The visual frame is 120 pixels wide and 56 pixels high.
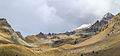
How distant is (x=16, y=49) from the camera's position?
213 ft

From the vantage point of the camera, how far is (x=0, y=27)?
18912 cm

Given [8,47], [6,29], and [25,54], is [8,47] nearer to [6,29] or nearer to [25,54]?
[25,54]

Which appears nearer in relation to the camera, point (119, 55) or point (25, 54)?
point (119, 55)

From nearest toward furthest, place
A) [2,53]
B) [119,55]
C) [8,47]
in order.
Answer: [119,55]
[2,53]
[8,47]

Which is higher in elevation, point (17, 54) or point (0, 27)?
point (0, 27)

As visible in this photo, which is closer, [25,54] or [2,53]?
[2,53]

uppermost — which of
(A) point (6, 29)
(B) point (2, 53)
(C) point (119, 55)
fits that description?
(A) point (6, 29)

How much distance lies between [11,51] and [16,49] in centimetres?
406

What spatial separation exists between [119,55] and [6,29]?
552 feet

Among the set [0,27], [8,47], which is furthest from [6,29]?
[8,47]

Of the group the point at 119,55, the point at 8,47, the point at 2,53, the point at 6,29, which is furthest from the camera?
the point at 6,29

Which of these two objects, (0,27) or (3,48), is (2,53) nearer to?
(3,48)

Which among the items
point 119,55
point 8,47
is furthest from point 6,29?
point 119,55

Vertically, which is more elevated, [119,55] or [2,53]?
[2,53]
